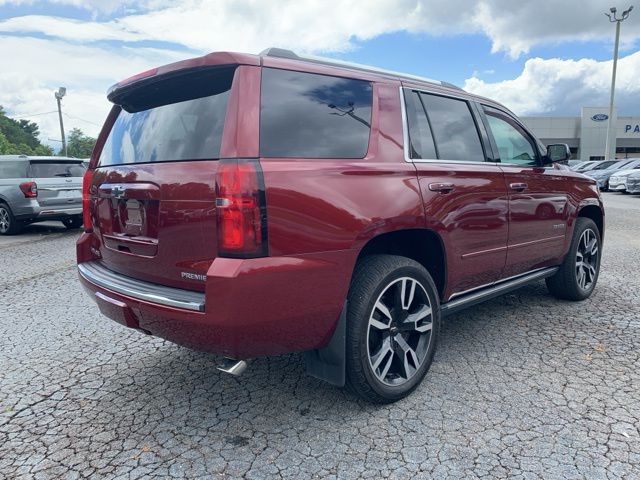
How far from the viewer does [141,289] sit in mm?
2631

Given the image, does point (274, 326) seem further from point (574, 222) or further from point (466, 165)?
point (574, 222)

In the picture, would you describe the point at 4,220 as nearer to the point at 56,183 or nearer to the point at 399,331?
the point at 56,183

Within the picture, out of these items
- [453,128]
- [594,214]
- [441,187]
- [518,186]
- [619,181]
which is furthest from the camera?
[619,181]

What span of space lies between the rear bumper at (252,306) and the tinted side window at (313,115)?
1.81ft

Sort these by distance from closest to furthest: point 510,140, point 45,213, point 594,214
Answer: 1. point 510,140
2. point 594,214
3. point 45,213

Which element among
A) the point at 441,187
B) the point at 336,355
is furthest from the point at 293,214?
the point at 441,187

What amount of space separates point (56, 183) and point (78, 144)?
98.9m

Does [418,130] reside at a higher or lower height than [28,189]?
higher

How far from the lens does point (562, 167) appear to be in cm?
457

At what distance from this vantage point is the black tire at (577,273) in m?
4.63

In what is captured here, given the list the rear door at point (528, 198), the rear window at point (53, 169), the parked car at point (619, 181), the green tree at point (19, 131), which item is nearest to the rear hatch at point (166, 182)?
the rear door at point (528, 198)

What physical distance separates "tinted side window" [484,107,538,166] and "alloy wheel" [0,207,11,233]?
10.3 m

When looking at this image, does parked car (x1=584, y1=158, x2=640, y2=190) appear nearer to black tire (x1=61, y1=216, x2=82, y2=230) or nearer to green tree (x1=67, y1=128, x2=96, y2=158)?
black tire (x1=61, y1=216, x2=82, y2=230)

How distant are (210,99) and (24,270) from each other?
18.9ft
